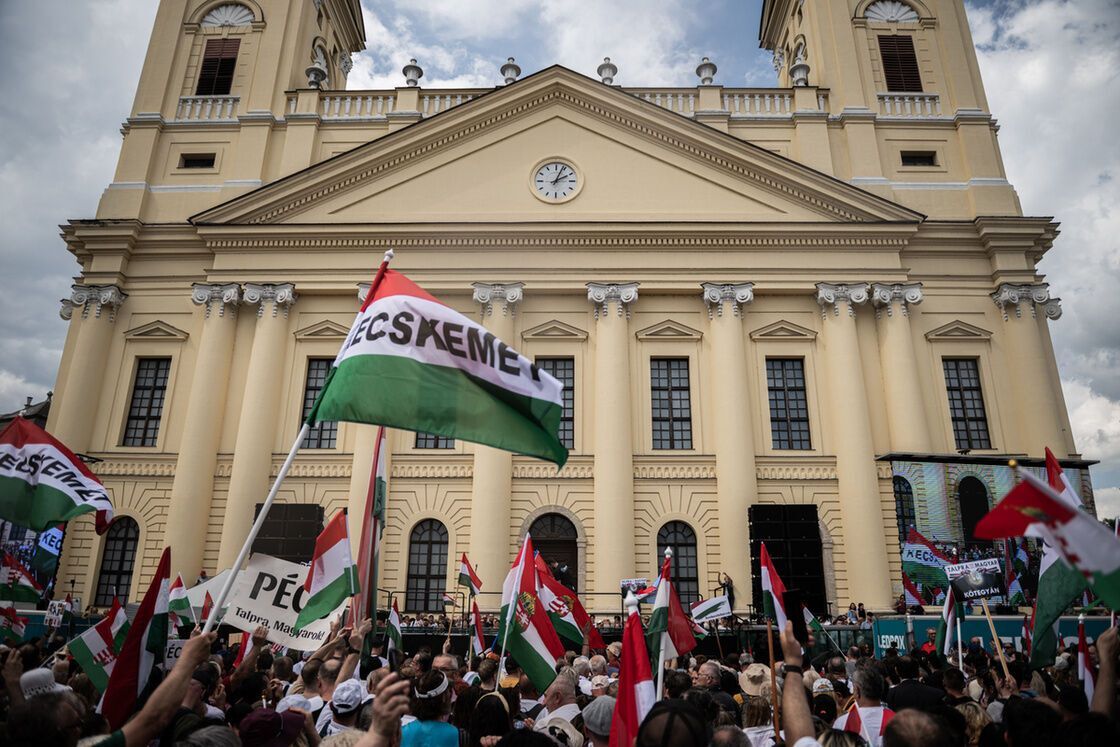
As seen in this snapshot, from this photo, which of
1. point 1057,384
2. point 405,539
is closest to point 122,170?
point 405,539

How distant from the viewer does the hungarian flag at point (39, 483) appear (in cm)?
850

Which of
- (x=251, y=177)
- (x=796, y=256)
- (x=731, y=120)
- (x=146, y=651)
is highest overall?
(x=731, y=120)

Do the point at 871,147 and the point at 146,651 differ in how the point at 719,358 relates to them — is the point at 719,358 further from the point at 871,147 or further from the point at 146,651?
the point at 146,651

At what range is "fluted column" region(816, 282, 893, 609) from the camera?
876 inches


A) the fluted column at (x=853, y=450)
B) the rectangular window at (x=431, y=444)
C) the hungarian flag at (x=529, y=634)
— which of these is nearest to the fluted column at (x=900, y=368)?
the fluted column at (x=853, y=450)

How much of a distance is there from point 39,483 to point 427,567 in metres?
15.6

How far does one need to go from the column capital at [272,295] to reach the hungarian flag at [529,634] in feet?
61.2

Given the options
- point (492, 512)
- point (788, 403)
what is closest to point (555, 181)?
point (788, 403)

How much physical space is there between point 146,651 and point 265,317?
2141cm

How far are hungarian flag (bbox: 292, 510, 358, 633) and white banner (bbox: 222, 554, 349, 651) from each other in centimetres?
15

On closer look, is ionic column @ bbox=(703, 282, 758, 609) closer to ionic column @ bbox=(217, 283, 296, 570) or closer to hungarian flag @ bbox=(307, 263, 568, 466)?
ionic column @ bbox=(217, 283, 296, 570)

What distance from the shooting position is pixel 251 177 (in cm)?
2781

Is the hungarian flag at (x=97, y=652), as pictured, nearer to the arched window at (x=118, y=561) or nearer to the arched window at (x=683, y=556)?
the arched window at (x=683, y=556)

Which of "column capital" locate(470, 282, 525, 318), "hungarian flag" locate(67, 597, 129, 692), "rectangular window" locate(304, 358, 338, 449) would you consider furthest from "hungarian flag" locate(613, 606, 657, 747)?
"rectangular window" locate(304, 358, 338, 449)
